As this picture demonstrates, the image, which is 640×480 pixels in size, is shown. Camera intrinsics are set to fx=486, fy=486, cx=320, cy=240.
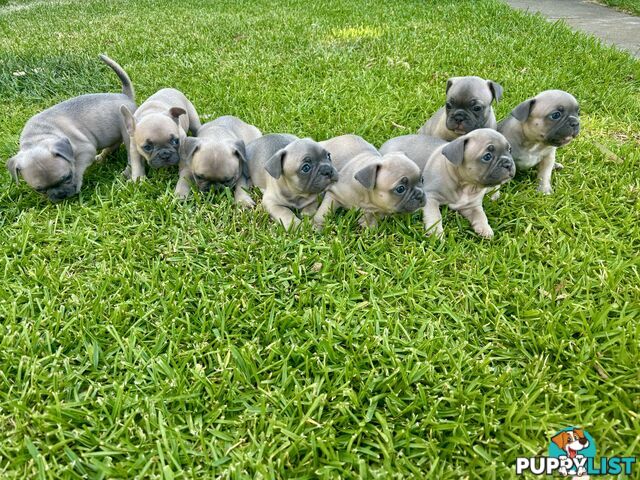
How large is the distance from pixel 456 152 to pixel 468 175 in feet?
0.83

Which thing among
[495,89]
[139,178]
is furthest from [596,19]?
[139,178]

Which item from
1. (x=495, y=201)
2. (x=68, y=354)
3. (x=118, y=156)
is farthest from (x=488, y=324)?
(x=118, y=156)

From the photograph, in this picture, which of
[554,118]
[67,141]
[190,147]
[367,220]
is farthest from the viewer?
[67,141]

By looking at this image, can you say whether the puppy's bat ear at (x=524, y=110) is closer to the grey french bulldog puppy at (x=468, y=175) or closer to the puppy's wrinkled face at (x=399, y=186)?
the grey french bulldog puppy at (x=468, y=175)

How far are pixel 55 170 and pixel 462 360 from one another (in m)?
4.11

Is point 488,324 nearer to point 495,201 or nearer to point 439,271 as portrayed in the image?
point 439,271

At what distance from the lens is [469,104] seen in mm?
5148

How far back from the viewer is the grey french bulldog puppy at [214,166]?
4.81 m

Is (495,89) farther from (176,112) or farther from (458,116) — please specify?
(176,112)

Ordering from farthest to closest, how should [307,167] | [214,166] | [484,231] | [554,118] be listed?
[214,166]
[554,118]
[307,167]
[484,231]

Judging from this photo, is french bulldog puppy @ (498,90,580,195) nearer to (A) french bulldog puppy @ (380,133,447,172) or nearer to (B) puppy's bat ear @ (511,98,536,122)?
(B) puppy's bat ear @ (511,98,536,122)

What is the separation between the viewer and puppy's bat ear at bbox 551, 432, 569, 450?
263 cm

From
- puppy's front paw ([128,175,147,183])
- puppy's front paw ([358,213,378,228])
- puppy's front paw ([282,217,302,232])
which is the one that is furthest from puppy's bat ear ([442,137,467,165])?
puppy's front paw ([128,175,147,183])

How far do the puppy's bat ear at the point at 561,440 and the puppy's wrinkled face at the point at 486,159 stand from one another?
7.45 feet
